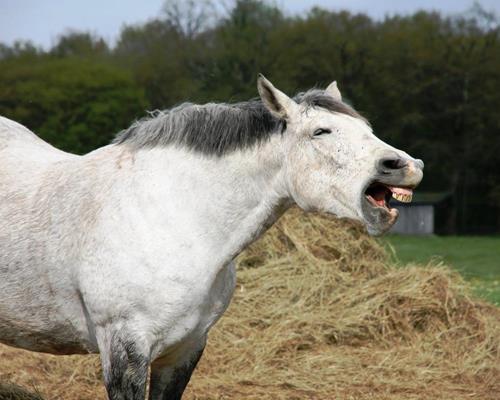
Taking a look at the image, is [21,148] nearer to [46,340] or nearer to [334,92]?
[46,340]

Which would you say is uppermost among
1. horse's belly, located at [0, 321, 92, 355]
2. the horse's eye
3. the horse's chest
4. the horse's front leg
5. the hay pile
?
the horse's eye

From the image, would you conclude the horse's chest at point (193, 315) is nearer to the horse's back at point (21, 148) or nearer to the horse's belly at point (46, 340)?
the horse's belly at point (46, 340)

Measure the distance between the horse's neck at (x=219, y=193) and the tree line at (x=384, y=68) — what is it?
740 inches

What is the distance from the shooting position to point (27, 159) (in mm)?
3793

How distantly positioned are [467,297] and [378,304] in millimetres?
907

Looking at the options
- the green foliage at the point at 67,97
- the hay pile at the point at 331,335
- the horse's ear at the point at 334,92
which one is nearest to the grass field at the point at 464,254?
the hay pile at the point at 331,335

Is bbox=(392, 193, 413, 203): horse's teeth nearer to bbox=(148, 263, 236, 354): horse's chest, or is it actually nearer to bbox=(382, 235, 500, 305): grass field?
bbox=(148, 263, 236, 354): horse's chest

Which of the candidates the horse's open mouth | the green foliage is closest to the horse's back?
the horse's open mouth

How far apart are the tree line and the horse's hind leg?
19015 millimetres

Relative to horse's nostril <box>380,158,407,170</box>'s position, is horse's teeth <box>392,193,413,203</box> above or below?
below

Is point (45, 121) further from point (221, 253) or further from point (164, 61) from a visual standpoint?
point (221, 253)

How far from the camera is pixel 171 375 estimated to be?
3.54 m

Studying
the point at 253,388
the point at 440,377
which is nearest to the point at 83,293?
the point at 253,388

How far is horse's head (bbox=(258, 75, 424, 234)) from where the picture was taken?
3.03m
